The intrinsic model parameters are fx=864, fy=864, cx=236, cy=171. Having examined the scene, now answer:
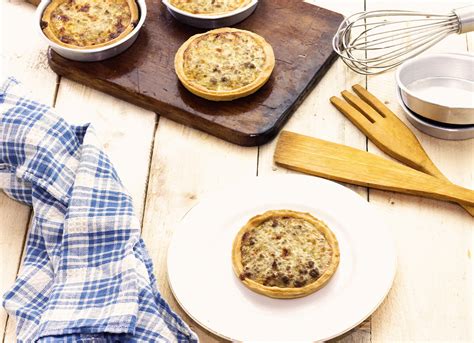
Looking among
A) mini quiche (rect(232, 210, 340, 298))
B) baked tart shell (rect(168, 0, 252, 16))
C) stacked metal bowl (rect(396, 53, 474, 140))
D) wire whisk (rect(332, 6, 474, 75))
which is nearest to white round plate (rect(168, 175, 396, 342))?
mini quiche (rect(232, 210, 340, 298))

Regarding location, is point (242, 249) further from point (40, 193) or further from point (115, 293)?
point (40, 193)

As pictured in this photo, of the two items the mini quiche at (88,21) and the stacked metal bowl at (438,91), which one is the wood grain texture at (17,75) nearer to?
the mini quiche at (88,21)

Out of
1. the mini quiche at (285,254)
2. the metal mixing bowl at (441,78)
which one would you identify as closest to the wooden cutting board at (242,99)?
the metal mixing bowl at (441,78)

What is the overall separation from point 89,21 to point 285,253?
119cm

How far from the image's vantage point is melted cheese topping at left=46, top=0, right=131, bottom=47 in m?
2.86

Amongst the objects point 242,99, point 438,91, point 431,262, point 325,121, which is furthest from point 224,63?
point 431,262

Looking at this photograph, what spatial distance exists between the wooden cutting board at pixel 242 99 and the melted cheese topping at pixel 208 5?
0.07 meters

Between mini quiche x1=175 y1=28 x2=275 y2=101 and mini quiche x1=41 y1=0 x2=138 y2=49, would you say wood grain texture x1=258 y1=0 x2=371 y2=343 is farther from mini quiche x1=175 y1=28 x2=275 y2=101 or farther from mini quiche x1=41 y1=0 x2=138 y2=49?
mini quiche x1=41 y1=0 x2=138 y2=49

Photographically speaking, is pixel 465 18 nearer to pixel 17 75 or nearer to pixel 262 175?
pixel 262 175

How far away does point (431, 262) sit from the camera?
89.8 inches

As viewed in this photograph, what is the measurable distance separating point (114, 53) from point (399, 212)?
111 centimetres

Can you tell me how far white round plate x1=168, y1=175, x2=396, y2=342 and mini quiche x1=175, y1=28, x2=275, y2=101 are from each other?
0.40m

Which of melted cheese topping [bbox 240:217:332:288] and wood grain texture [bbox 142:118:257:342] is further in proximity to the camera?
wood grain texture [bbox 142:118:257:342]

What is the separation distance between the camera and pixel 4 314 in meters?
2.22
